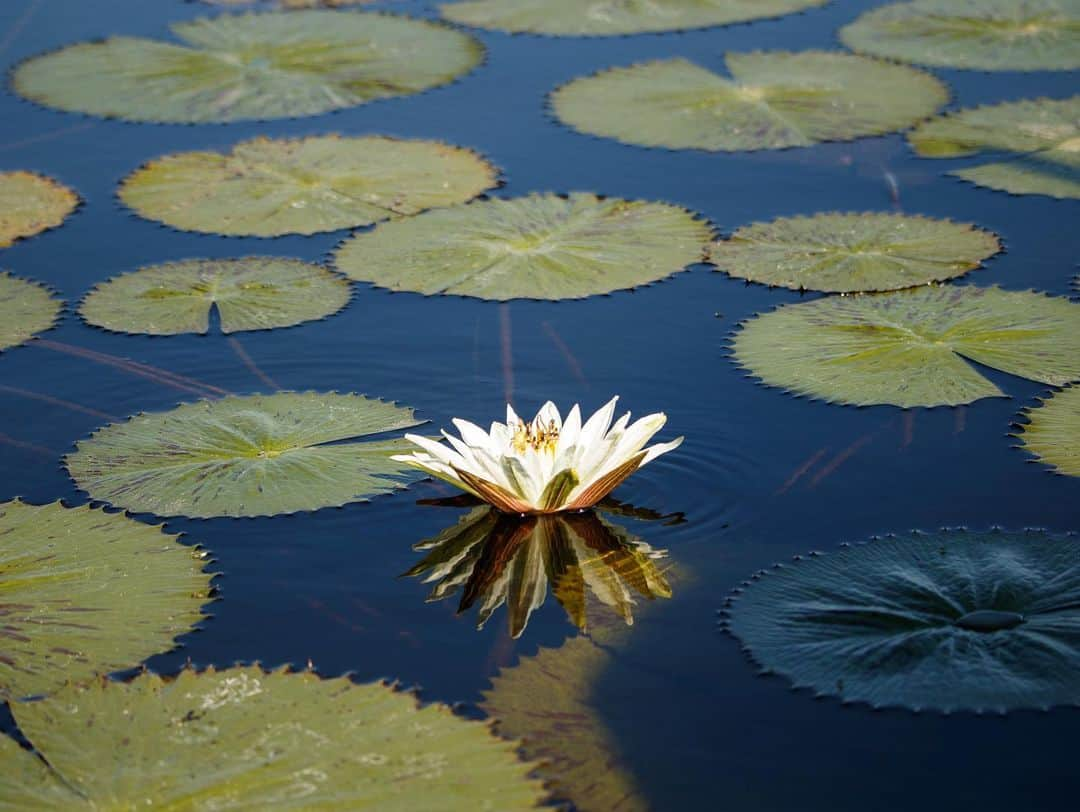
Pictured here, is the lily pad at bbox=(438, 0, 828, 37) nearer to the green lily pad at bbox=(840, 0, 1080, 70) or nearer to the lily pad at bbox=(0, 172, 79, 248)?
the green lily pad at bbox=(840, 0, 1080, 70)

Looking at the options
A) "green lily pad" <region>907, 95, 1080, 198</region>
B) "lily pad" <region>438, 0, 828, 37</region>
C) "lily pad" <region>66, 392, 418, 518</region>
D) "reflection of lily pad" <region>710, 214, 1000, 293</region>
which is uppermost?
"lily pad" <region>438, 0, 828, 37</region>

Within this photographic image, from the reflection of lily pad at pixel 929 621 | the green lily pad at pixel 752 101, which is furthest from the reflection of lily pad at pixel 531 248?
the reflection of lily pad at pixel 929 621

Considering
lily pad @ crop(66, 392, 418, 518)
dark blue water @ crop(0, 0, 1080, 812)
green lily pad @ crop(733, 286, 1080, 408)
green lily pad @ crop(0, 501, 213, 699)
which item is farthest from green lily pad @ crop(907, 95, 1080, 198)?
green lily pad @ crop(0, 501, 213, 699)

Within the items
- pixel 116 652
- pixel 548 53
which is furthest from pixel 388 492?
pixel 548 53

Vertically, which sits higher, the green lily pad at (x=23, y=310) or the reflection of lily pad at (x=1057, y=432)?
the reflection of lily pad at (x=1057, y=432)

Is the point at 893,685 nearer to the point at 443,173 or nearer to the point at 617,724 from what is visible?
the point at 617,724

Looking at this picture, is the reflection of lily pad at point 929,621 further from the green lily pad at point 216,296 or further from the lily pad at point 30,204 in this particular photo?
the lily pad at point 30,204
